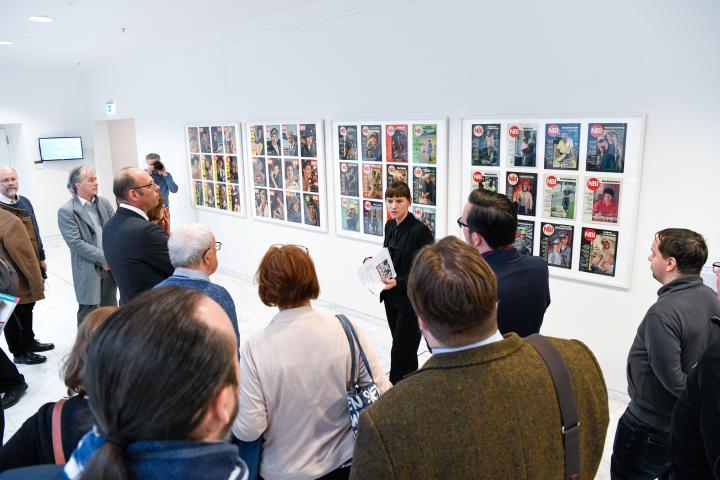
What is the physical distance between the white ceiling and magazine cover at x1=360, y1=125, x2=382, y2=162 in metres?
1.17

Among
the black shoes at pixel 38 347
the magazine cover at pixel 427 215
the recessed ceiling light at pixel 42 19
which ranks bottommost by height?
the black shoes at pixel 38 347

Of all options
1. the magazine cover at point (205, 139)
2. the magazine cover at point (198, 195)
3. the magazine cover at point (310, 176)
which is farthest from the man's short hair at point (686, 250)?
the magazine cover at point (198, 195)

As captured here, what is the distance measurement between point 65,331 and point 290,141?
11.1ft

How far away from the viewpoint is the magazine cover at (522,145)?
3.82 meters

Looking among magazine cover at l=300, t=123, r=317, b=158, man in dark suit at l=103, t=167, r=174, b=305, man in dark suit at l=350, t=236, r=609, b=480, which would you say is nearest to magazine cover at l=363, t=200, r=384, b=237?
magazine cover at l=300, t=123, r=317, b=158

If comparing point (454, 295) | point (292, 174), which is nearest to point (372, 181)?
point (292, 174)

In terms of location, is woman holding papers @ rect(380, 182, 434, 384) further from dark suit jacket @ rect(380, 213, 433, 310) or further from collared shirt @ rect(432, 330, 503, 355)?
collared shirt @ rect(432, 330, 503, 355)

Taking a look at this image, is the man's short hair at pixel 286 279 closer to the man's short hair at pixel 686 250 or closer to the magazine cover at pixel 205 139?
the man's short hair at pixel 686 250

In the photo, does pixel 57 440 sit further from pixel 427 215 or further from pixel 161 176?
pixel 161 176

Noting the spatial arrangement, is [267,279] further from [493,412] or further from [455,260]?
[493,412]

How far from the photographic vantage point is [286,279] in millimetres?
1909

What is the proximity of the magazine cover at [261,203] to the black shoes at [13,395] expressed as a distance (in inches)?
131

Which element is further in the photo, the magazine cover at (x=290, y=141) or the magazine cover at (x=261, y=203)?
the magazine cover at (x=261, y=203)

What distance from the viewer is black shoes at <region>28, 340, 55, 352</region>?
15.9ft
